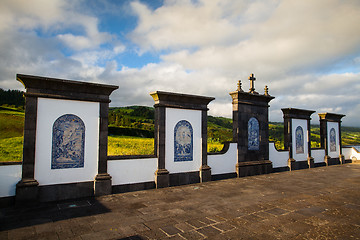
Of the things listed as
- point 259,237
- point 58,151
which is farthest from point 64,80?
point 259,237

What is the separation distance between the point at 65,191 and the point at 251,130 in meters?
8.82

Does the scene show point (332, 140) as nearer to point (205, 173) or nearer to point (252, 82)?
point (252, 82)

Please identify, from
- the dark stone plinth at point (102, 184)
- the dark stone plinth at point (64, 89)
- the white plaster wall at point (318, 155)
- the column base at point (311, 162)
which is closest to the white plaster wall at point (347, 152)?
the white plaster wall at point (318, 155)

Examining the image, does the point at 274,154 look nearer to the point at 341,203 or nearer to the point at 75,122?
the point at 341,203

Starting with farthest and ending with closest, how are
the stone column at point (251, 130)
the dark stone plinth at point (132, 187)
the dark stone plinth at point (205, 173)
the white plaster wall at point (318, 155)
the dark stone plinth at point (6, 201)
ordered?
the white plaster wall at point (318, 155) < the stone column at point (251, 130) < the dark stone plinth at point (205, 173) < the dark stone plinth at point (132, 187) < the dark stone plinth at point (6, 201)

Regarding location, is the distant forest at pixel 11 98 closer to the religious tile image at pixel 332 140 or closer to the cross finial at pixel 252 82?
the cross finial at pixel 252 82

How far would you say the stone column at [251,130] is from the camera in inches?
443

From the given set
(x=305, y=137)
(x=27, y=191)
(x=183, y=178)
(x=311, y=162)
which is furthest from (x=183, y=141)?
(x=311, y=162)

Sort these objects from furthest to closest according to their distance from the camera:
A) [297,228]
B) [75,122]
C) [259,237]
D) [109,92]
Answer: [109,92], [75,122], [297,228], [259,237]

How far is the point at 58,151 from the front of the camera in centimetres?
705

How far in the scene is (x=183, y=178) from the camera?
30.7ft

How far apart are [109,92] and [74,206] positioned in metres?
3.82

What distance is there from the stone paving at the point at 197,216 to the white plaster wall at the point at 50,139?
0.82 m

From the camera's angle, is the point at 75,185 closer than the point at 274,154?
Yes
